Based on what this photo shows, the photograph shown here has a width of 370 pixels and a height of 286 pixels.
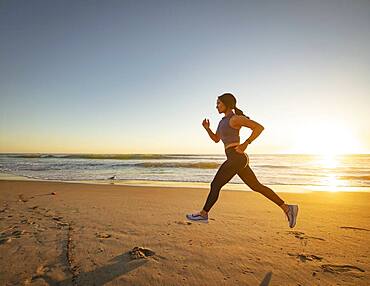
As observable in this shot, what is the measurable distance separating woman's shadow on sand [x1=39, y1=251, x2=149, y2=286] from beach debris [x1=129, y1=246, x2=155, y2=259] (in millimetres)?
61

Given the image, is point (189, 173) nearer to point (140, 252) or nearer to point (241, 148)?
point (241, 148)

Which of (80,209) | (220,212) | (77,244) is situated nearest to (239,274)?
(77,244)

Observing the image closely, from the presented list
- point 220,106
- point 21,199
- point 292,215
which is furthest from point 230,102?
point 21,199

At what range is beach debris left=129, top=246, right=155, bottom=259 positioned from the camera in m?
3.37

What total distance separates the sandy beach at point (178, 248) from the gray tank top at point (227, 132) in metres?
1.45

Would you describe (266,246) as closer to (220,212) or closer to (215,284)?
(215,284)

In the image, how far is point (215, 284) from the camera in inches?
109

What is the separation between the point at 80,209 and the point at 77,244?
2.49 meters

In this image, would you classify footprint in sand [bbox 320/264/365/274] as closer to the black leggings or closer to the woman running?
the woman running

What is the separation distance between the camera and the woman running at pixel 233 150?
3817mm

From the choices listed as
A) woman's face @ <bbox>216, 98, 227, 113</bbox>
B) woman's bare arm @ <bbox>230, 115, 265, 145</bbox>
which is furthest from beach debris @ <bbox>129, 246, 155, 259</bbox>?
woman's face @ <bbox>216, 98, 227, 113</bbox>

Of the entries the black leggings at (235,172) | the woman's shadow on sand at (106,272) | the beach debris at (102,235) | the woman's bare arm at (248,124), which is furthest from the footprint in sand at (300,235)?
the beach debris at (102,235)

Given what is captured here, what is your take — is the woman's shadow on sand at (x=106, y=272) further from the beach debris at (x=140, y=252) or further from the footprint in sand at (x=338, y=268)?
the footprint in sand at (x=338, y=268)

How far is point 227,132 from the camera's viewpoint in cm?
398
